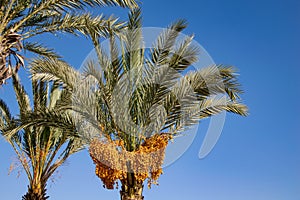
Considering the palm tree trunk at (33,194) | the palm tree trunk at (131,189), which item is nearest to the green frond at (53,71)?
the palm tree trunk at (131,189)

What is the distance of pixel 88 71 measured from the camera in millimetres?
9336

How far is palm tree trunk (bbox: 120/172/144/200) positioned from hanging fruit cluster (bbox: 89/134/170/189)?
0.12 metres

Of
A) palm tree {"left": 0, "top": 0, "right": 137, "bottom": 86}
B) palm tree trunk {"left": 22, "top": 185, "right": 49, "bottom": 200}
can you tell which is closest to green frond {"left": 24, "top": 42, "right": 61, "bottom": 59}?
palm tree {"left": 0, "top": 0, "right": 137, "bottom": 86}

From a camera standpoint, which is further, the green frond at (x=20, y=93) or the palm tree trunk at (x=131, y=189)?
the green frond at (x=20, y=93)

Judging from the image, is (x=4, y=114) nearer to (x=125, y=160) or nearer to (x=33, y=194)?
(x=33, y=194)

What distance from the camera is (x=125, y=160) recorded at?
9.13 metres

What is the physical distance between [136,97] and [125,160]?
4.96ft

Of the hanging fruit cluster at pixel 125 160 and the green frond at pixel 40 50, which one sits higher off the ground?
the green frond at pixel 40 50

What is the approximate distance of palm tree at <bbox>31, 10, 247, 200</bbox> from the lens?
918 centimetres

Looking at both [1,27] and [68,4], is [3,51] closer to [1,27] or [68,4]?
[1,27]

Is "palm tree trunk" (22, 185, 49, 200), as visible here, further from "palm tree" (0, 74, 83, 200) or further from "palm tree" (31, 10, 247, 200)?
"palm tree" (31, 10, 247, 200)

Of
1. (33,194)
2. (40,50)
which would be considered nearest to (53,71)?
(40,50)

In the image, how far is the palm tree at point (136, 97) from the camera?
918 centimetres

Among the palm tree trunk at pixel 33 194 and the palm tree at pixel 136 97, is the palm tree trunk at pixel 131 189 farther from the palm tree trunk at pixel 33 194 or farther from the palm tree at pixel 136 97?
the palm tree trunk at pixel 33 194
